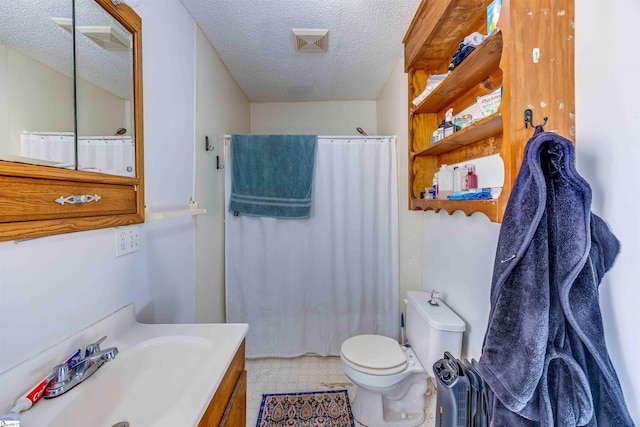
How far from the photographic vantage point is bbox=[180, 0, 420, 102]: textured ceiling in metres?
1.42

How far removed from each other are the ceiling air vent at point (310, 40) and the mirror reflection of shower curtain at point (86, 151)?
1.20 meters

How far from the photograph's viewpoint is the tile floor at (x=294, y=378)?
64.7 inches

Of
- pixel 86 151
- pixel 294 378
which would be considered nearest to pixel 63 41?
pixel 86 151

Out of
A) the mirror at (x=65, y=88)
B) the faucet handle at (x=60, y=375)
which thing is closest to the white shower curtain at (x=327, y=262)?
the mirror at (x=65, y=88)

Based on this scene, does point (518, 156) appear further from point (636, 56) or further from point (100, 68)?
point (100, 68)

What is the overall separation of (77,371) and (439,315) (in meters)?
1.38

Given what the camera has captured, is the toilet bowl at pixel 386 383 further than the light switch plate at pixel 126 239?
Yes

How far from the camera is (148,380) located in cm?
78

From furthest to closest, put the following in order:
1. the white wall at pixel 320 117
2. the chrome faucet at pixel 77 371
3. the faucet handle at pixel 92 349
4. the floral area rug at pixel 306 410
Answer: the white wall at pixel 320 117 → the floral area rug at pixel 306 410 → the faucet handle at pixel 92 349 → the chrome faucet at pixel 77 371

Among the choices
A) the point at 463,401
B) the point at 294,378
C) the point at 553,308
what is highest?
the point at 553,308

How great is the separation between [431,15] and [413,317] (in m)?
1.52

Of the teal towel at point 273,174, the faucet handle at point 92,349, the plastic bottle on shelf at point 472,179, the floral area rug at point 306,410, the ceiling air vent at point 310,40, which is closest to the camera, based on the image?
the faucet handle at point 92,349

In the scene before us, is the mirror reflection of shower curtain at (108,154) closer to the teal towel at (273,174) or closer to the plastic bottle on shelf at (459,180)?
the teal towel at (273,174)

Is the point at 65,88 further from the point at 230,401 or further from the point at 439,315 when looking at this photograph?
the point at 439,315
